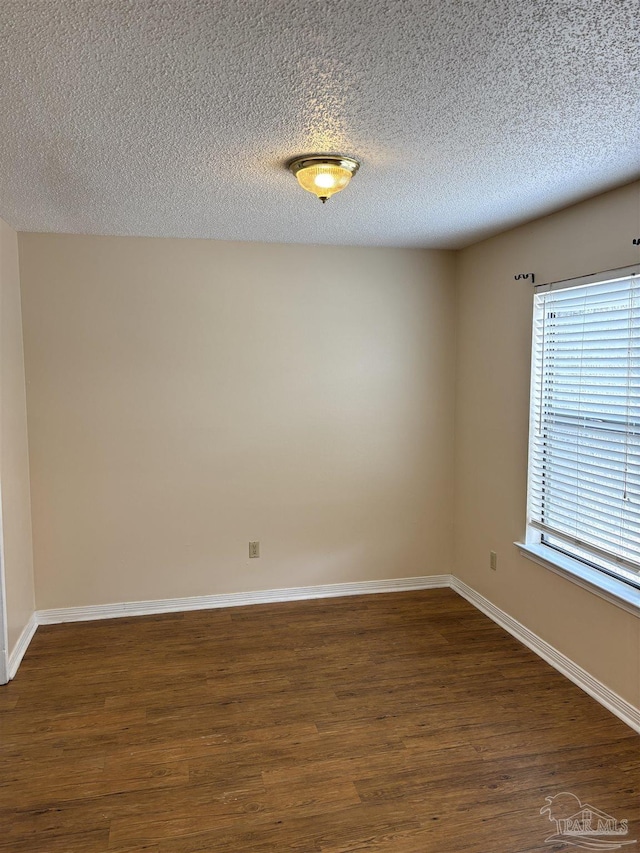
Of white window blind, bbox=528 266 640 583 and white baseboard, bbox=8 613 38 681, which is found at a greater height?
white window blind, bbox=528 266 640 583

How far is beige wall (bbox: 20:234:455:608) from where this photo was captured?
3.69 meters

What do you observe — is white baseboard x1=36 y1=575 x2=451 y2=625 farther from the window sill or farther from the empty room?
the window sill

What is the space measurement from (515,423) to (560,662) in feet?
4.51

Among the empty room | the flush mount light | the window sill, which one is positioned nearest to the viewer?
the empty room

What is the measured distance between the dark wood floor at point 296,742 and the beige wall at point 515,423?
29 centimetres

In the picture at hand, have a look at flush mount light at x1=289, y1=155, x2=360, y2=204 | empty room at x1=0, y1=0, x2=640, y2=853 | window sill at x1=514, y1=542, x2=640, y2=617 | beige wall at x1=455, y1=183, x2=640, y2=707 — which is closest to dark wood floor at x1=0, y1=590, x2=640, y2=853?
empty room at x1=0, y1=0, x2=640, y2=853

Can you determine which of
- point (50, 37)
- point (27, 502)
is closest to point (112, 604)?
point (27, 502)

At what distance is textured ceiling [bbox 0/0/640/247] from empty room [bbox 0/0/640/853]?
1 centimetres

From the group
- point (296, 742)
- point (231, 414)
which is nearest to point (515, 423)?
point (231, 414)

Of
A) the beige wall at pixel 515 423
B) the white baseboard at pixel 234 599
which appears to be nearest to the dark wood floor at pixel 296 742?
the white baseboard at pixel 234 599

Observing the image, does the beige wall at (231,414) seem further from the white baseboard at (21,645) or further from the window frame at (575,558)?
the window frame at (575,558)

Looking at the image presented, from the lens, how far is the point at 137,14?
1352mm

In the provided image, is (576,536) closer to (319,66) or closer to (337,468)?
(337,468)

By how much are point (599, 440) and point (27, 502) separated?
336 centimetres
